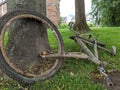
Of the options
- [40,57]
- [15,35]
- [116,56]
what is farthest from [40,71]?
[116,56]

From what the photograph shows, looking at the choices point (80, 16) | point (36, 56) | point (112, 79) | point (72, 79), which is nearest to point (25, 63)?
point (36, 56)

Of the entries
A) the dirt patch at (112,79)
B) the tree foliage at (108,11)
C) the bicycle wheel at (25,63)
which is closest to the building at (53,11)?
the tree foliage at (108,11)

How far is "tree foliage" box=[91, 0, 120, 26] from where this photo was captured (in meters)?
27.8

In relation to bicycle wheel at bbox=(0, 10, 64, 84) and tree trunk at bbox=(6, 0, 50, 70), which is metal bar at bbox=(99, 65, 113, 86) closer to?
bicycle wheel at bbox=(0, 10, 64, 84)

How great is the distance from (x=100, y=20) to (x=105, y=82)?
2554 centimetres

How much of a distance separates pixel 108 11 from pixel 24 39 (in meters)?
23.8

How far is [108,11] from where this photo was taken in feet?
93.1

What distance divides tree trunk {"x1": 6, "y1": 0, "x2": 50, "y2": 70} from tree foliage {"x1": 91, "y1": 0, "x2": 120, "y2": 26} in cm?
2240

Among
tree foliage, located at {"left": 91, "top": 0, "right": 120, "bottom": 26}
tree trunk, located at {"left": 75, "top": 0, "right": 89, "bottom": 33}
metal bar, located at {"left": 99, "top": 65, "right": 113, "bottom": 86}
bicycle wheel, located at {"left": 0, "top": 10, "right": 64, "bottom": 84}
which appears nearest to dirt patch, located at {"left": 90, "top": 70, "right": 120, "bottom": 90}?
metal bar, located at {"left": 99, "top": 65, "right": 113, "bottom": 86}

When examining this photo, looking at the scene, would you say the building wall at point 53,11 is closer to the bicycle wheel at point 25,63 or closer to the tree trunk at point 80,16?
the tree trunk at point 80,16

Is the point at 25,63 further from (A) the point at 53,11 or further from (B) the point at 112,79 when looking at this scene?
(A) the point at 53,11

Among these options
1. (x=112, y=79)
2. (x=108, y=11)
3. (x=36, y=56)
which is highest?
(x=108, y=11)

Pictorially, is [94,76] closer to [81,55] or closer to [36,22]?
[81,55]

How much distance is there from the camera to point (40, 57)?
5293mm
